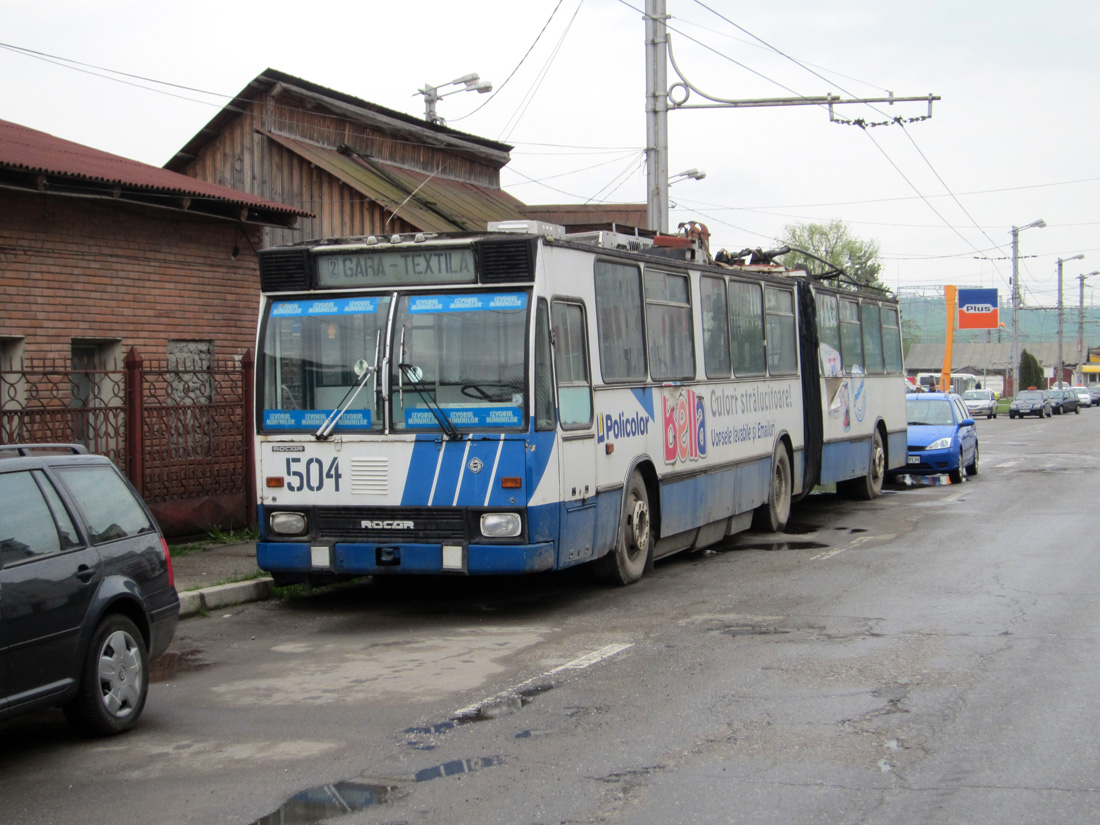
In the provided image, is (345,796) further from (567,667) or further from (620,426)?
(620,426)

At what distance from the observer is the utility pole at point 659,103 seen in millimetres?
20641

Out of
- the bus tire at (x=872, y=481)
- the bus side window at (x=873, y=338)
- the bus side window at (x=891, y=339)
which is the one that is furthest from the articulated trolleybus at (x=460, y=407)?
the bus side window at (x=891, y=339)

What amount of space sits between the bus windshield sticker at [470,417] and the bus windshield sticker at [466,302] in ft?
2.55

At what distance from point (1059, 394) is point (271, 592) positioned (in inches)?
2777

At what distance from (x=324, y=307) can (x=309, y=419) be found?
0.92 meters

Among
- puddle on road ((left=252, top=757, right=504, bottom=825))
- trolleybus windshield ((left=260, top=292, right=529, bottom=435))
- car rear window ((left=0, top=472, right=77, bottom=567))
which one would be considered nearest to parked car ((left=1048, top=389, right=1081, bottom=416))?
trolleybus windshield ((left=260, top=292, right=529, bottom=435))

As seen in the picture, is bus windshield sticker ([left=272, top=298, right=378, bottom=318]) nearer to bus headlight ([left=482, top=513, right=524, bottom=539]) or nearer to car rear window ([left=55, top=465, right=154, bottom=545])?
bus headlight ([left=482, top=513, right=524, bottom=539])

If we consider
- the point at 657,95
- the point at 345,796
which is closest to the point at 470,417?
the point at 345,796

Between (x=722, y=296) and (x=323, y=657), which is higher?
(x=722, y=296)

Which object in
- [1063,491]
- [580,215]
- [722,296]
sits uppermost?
[580,215]

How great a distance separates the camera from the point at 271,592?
11312mm

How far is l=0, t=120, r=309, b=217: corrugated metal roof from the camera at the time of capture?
13.1 meters

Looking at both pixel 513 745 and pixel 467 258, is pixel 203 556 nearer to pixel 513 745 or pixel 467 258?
pixel 467 258

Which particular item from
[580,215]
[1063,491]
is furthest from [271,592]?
[580,215]
